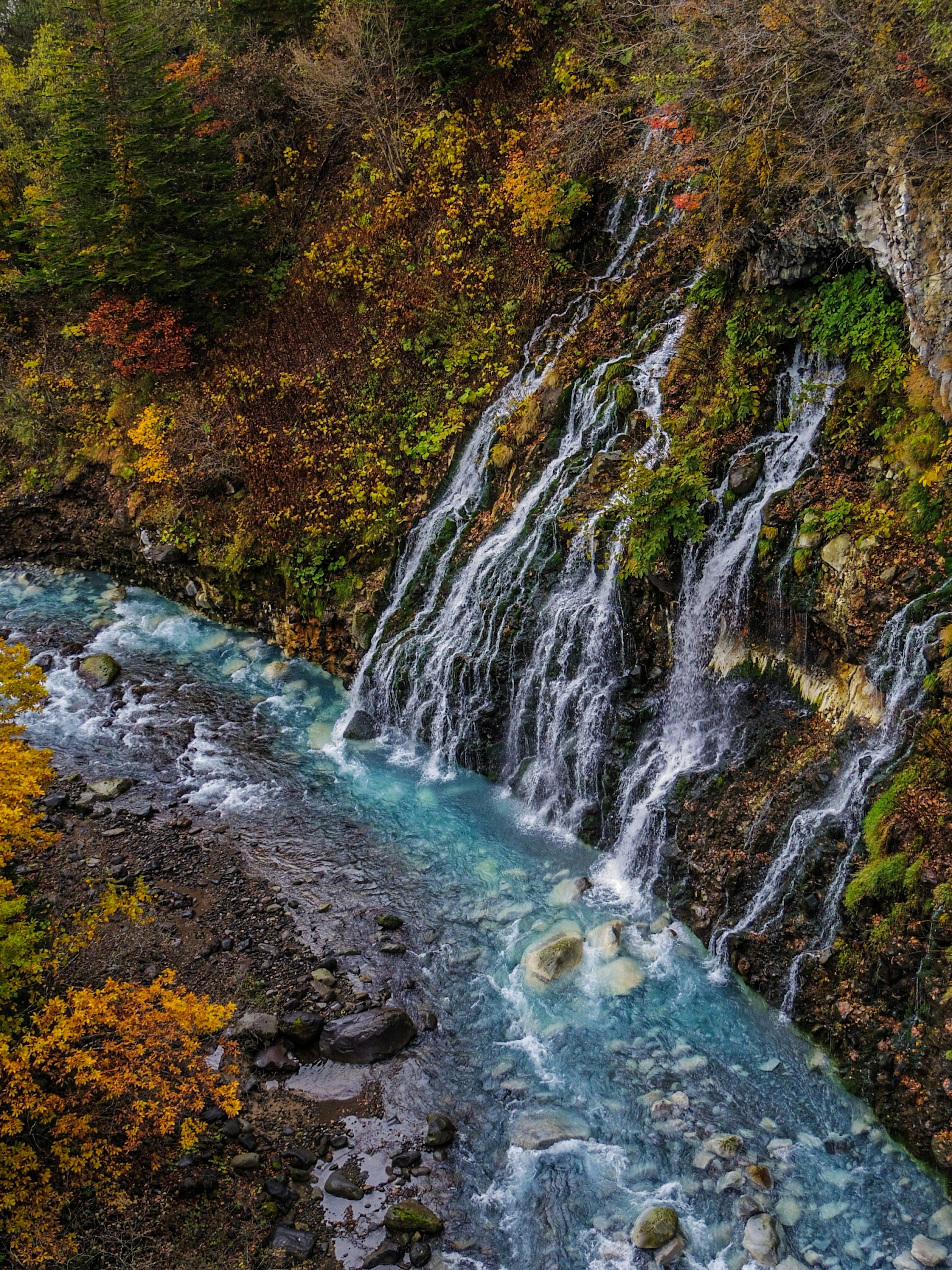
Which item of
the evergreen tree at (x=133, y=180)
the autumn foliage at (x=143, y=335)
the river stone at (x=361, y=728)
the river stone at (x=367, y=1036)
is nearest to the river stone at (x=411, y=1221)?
the river stone at (x=367, y=1036)

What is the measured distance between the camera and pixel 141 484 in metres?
19.4

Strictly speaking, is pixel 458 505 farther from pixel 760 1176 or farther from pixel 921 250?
pixel 760 1176

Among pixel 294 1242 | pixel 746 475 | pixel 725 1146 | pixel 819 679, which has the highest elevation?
pixel 746 475

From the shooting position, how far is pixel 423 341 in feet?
56.9

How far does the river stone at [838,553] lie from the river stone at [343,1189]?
8556mm

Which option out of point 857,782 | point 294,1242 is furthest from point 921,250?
point 294,1242

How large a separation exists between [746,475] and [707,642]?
93.8 inches

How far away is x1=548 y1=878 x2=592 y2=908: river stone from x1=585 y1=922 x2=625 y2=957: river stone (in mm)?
581

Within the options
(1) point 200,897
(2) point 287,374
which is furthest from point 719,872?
(2) point 287,374

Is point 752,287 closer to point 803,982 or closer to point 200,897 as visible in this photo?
point 803,982

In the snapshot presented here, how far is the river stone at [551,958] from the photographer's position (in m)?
9.67

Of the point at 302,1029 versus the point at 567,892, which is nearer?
the point at 302,1029

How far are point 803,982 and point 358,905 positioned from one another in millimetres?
5806

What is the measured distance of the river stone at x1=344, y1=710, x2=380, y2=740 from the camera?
47.6ft
